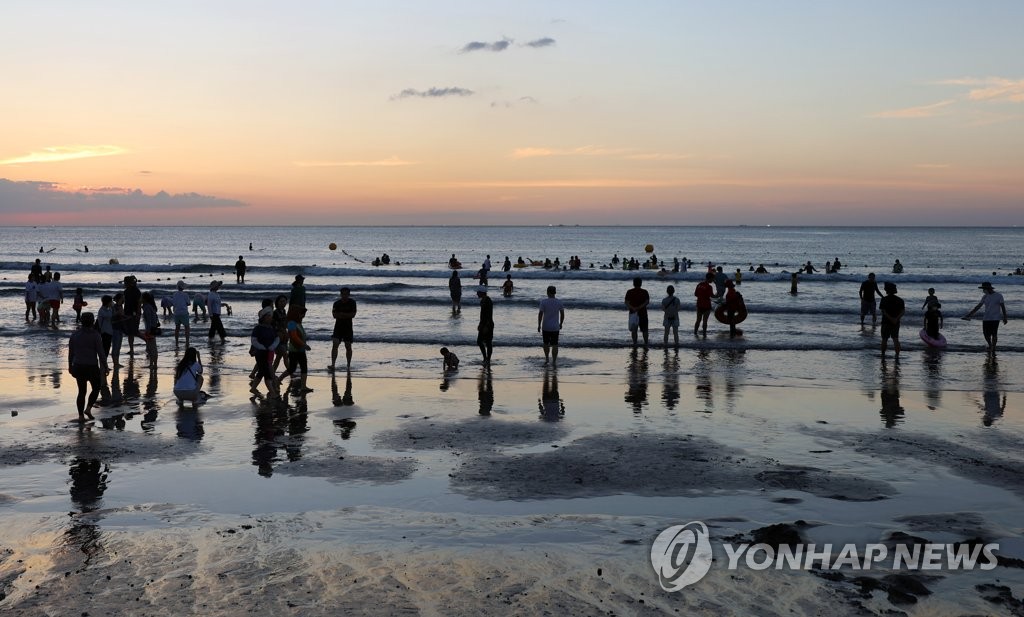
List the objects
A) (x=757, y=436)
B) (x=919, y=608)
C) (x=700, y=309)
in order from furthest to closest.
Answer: (x=700, y=309) → (x=757, y=436) → (x=919, y=608)

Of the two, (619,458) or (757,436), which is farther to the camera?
(757,436)

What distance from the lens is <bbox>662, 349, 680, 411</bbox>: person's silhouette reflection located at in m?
14.3

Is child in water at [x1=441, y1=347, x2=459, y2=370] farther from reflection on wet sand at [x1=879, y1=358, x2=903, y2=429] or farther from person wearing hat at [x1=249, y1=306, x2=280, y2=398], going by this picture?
reflection on wet sand at [x1=879, y1=358, x2=903, y2=429]

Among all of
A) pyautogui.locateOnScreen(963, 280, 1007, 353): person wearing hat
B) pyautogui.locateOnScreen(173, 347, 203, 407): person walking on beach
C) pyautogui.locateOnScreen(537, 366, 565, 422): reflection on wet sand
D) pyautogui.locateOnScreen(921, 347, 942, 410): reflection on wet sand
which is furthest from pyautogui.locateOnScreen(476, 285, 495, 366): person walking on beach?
pyautogui.locateOnScreen(963, 280, 1007, 353): person wearing hat

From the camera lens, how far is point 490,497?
8.88 metres

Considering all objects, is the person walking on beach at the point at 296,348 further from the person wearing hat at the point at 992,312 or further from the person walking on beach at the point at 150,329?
the person wearing hat at the point at 992,312

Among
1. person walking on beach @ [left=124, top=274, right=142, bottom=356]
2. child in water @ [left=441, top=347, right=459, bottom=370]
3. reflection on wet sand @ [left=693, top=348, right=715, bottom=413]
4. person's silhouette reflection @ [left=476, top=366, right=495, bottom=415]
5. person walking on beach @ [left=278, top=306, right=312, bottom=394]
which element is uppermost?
person walking on beach @ [left=124, top=274, right=142, bottom=356]

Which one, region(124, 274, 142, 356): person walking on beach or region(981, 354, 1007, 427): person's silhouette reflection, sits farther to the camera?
region(124, 274, 142, 356): person walking on beach

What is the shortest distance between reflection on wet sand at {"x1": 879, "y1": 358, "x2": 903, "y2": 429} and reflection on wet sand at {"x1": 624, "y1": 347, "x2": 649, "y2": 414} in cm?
358

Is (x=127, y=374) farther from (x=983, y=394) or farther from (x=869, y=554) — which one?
(x=983, y=394)

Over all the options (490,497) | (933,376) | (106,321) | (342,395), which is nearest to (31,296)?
(106,321)

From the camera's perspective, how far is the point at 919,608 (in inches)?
245

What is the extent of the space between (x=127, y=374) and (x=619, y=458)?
1126 centimetres

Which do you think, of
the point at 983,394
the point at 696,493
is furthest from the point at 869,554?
the point at 983,394
